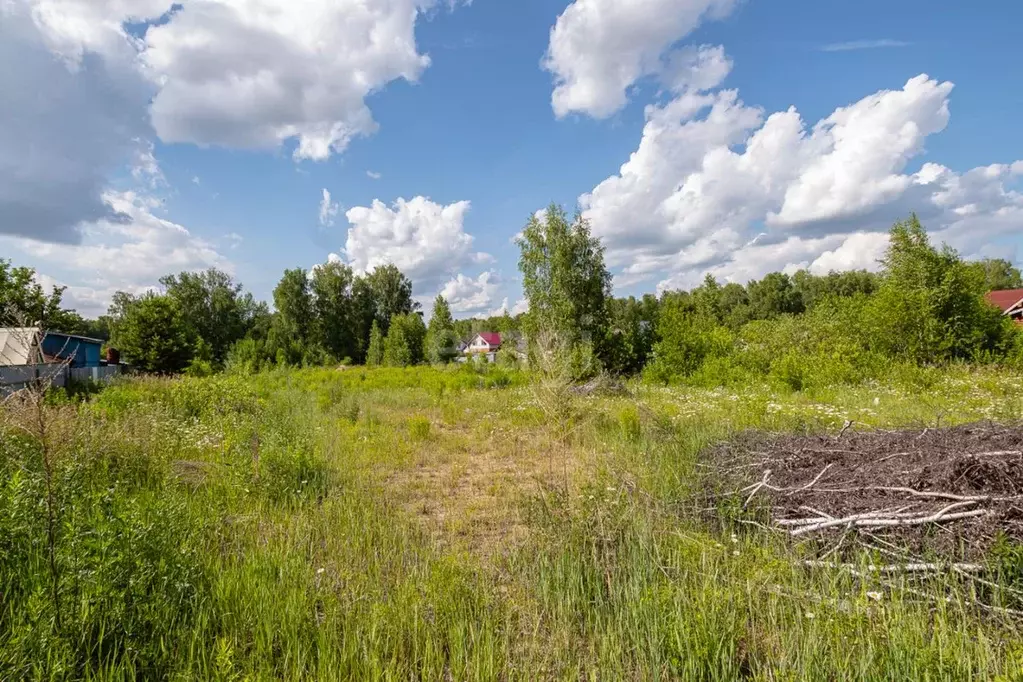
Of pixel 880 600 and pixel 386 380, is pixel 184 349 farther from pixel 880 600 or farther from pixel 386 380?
pixel 880 600

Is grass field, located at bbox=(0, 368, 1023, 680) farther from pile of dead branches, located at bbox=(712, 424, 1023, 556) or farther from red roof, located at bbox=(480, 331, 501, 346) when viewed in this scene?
red roof, located at bbox=(480, 331, 501, 346)

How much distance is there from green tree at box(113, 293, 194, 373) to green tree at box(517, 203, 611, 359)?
74.5 ft

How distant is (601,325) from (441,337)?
20.6 meters

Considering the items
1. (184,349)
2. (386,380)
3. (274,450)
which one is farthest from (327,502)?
(184,349)

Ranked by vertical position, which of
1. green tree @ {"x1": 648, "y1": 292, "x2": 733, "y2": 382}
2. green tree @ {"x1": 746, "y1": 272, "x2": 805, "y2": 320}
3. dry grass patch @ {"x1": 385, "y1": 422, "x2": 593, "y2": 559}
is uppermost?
green tree @ {"x1": 746, "y1": 272, "x2": 805, "y2": 320}

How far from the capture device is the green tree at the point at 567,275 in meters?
25.5

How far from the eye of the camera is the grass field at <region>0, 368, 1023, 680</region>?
93.0 inches

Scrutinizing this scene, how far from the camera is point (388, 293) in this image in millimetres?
60250

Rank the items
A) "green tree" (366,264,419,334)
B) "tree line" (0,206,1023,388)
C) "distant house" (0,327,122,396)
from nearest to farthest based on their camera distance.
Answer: "distant house" (0,327,122,396) → "tree line" (0,206,1023,388) → "green tree" (366,264,419,334)

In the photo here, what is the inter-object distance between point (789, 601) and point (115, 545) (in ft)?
13.1

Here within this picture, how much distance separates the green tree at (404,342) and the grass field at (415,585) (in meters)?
39.3

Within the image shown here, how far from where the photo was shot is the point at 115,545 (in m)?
2.62

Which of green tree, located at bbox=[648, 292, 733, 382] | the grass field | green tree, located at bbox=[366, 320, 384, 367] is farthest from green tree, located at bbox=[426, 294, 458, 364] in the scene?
the grass field

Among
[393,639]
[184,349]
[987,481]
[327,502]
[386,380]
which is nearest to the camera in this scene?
[393,639]
